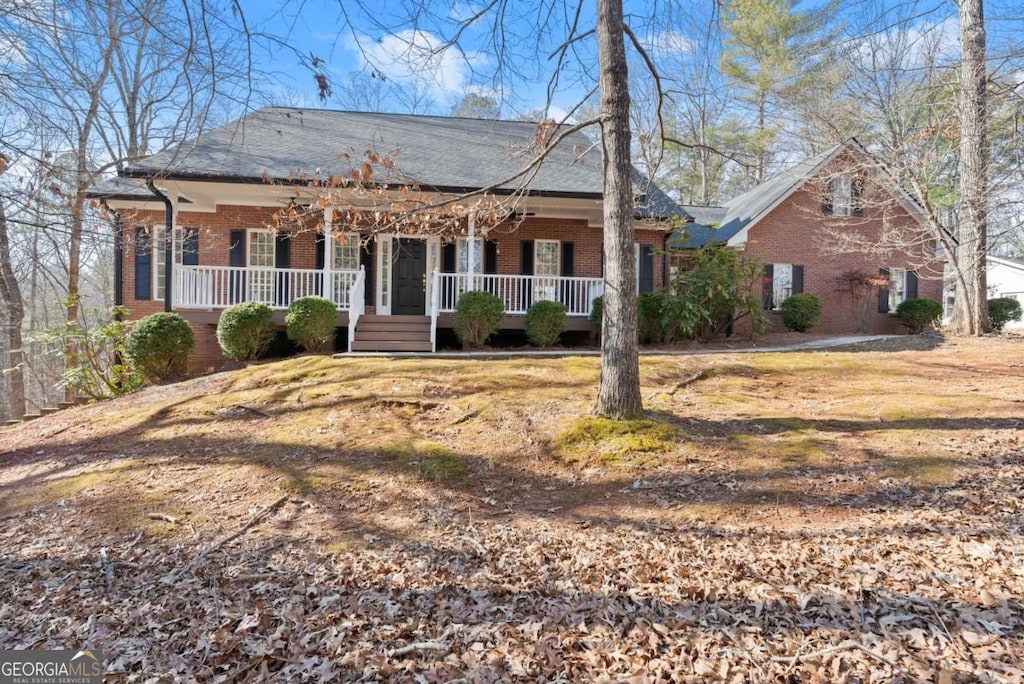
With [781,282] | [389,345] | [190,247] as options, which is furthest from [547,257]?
[190,247]

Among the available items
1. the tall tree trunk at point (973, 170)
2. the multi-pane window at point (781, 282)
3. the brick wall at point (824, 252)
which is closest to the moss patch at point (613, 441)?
the tall tree trunk at point (973, 170)

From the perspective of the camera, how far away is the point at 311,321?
969 centimetres

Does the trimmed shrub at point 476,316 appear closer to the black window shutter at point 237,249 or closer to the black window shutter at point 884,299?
the black window shutter at point 237,249

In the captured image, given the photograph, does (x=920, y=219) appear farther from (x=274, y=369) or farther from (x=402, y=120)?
(x=274, y=369)

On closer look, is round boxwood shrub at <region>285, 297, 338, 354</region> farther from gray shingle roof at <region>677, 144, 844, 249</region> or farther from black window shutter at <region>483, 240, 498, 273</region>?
gray shingle roof at <region>677, 144, 844, 249</region>

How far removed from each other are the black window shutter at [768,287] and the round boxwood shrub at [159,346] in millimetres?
14842

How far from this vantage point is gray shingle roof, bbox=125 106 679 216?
10641mm

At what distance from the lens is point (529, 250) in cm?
1335

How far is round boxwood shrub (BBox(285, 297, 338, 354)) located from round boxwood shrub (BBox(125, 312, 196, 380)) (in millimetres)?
1683

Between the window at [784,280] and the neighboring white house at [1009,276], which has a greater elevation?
the neighboring white house at [1009,276]

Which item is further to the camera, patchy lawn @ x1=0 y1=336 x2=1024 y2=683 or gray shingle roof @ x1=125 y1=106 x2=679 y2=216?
gray shingle roof @ x1=125 y1=106 x2=679 y2=216

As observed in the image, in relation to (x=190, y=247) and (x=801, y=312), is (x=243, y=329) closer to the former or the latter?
(x=190, y=247)

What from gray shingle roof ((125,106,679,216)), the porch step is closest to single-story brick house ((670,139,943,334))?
gray shingle roof ((125,106,679,216))

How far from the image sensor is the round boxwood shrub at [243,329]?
9.44 meters
